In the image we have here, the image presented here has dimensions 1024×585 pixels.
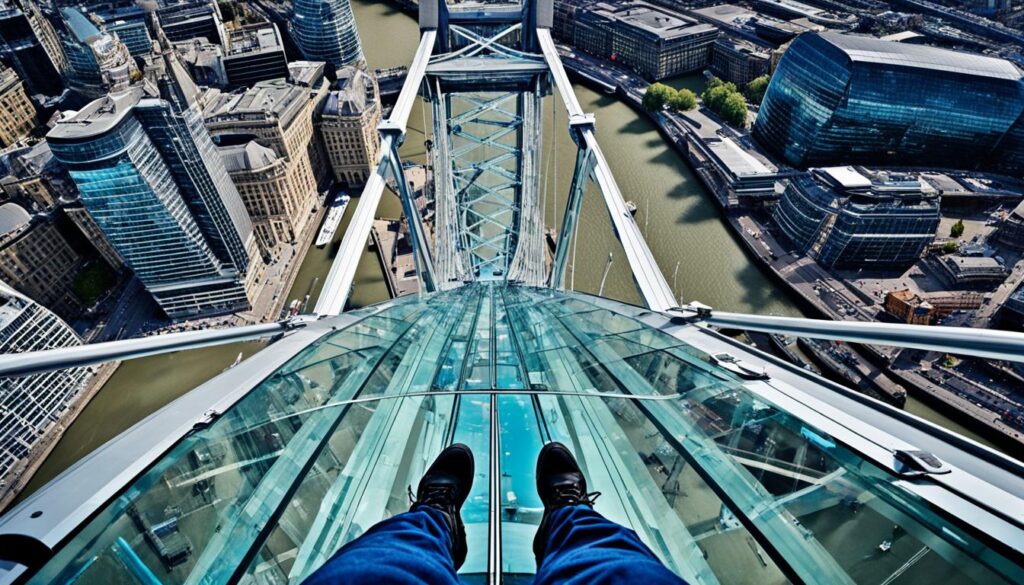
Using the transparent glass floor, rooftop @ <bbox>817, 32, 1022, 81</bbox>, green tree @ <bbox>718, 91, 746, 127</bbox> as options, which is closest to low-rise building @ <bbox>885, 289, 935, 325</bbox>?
rooftop @ <bbox>817, 32, 1022, 81</bbox>

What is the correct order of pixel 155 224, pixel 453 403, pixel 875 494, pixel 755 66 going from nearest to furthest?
pixel 875 494 < pixel 453 403 < pixel 155 224 < pixel 755 66

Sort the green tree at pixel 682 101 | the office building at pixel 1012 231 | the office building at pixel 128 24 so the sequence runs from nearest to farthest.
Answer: the office building at pixel 1012 231 → the green tree at pixel 682 101 → the office building at pixel 128 24

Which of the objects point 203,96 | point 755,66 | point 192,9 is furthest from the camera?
point 192,9

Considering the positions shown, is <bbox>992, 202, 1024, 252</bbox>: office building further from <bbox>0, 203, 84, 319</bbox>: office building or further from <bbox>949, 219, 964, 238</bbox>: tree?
<bbox>0, 203, 84, 319</bbox>: office building

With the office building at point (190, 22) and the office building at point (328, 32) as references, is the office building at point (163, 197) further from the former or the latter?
the office building at point (190, 22)

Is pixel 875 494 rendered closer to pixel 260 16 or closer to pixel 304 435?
pixel 304 435

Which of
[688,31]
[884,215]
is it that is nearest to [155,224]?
[884,215]

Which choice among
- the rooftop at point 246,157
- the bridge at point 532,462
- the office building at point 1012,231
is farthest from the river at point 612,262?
the bridge at point 532,462

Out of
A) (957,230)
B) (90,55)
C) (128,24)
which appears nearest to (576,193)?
(957,230)
